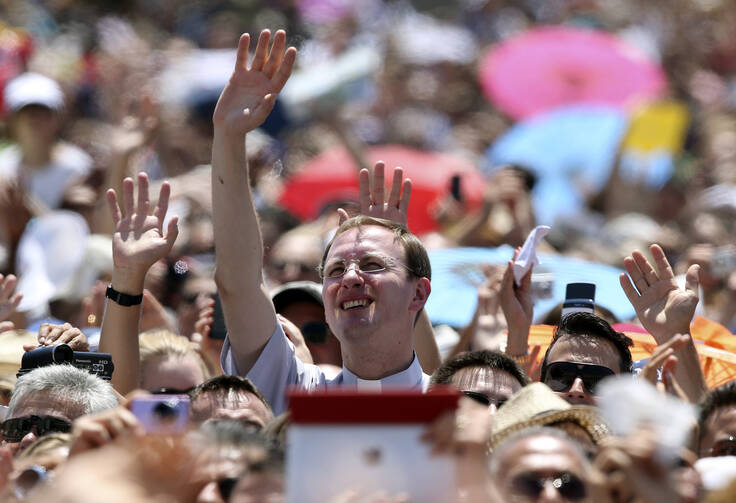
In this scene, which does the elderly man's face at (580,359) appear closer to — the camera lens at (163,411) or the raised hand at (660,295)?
the raised hand at (660,295)

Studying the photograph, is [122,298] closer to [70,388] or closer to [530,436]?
[70,388]

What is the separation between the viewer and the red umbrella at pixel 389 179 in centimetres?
941

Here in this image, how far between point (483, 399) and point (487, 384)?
6 centimetres

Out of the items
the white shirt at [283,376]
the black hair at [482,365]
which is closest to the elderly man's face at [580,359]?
the black hair at [482,365]

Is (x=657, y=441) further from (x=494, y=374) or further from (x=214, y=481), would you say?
(x=494, y=374)

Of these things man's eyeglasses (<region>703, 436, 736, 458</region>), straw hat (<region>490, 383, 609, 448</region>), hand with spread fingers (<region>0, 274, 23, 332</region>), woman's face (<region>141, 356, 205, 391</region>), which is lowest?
man's eyeglasses (<region>703, 436, 736, 458</region>)

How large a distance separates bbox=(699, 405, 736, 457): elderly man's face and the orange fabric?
99cm

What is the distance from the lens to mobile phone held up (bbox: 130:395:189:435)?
3.12m

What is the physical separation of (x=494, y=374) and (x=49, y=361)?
152 centimetres

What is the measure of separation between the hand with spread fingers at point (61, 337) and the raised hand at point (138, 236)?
0.27 meters

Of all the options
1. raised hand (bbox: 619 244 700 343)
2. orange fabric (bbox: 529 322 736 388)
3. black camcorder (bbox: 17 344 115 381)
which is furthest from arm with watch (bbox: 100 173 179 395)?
raised hand (bbox: 619 244 700 343)

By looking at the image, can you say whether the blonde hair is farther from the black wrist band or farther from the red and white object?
the red and white object

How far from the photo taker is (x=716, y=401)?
4.05 metres

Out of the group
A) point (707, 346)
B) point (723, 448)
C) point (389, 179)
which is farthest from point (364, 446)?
point (389, 179)
